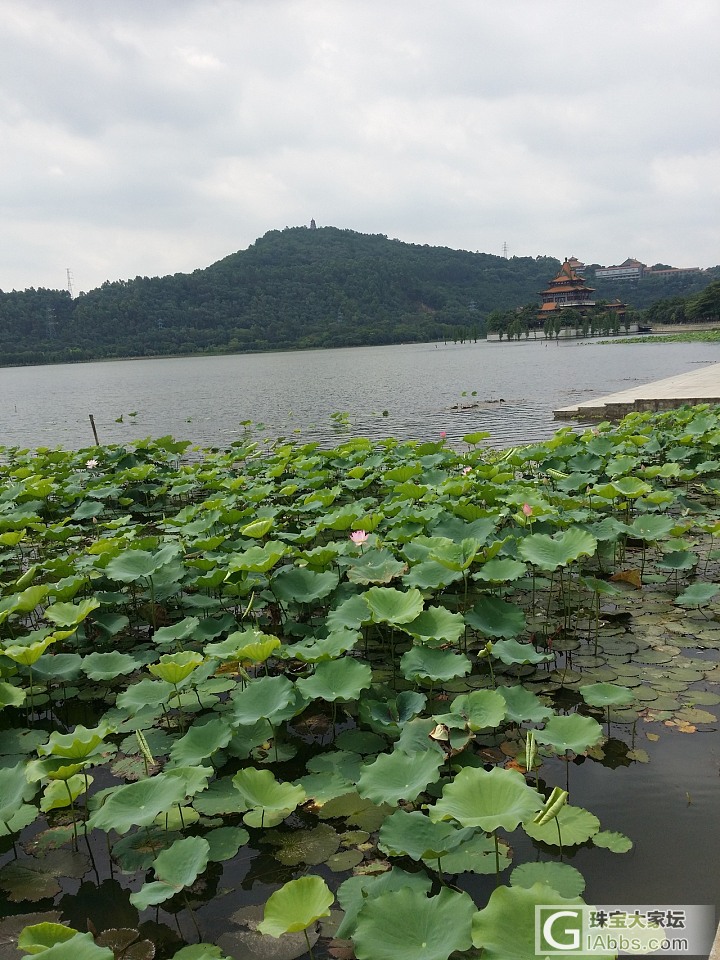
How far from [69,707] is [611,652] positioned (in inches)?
99.7

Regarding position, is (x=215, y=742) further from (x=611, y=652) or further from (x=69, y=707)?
(x=611, y=652)

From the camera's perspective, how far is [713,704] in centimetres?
261

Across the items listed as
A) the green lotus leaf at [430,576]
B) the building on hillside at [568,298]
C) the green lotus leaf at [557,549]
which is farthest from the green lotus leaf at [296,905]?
the building on hillside at [568,298]

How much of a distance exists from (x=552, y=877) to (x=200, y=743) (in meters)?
1.20

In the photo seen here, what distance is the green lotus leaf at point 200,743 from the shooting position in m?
2.20

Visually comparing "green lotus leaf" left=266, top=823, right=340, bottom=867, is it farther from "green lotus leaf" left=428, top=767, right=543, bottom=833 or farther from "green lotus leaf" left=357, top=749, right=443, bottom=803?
"green lotus leaf" left=428, top=767, right=543, bottom=833

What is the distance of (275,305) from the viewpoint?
8294 cm

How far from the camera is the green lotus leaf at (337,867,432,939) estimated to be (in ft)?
5.53

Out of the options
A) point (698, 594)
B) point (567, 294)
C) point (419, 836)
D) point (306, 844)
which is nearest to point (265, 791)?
point (306, 844)

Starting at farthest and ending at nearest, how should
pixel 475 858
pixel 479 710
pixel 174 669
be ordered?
1. pixel 174 669
2. pixel 479 710
3. pixel 475 858

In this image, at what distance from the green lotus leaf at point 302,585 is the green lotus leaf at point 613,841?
1611 mm

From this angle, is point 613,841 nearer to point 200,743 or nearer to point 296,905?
point 296,905

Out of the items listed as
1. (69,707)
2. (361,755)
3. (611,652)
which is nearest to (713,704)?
(611,652)

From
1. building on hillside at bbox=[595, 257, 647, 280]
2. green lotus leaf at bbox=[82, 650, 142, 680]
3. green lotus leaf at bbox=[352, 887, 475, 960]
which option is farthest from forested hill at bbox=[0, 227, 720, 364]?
green lotus leaf at bbox=[352, 887, 475, 960]
